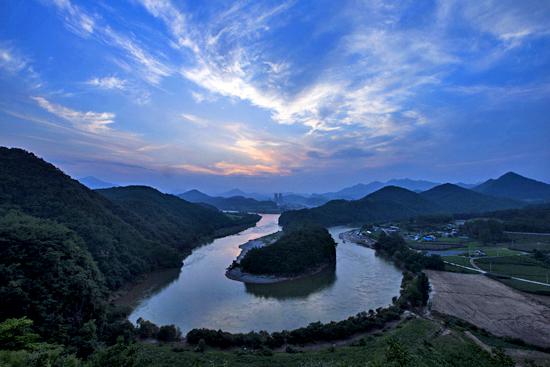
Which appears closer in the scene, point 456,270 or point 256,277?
point 256,277

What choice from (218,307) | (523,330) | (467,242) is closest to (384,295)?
(523,330)

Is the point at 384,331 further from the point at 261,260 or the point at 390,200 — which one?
the point at 390,200

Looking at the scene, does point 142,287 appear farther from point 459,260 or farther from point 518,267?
point 518,267

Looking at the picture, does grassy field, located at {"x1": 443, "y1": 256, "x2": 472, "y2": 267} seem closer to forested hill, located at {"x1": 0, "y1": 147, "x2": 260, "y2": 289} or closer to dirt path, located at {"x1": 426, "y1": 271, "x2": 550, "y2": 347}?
dirt path, located at {"x1": 426, "y1": 271, "x2": 550, "y2": 347}

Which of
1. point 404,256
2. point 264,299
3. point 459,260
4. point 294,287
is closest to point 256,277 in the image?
point 294,287

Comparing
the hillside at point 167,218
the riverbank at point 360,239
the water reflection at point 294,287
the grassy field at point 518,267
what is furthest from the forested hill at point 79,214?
the grassy field at point 518,267
